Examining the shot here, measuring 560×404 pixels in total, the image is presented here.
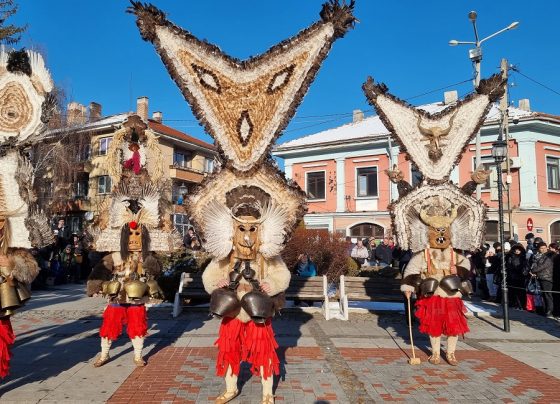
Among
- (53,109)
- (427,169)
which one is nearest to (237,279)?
(53,109)

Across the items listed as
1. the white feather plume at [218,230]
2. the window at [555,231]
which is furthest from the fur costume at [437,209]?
the window at [555,231]

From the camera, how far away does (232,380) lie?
495 centimetres

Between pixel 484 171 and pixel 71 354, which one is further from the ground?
pixel 484 171

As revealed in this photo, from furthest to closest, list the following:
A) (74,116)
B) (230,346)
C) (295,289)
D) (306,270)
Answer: (74,116) → (306,270) → (295,289) → (230,346)

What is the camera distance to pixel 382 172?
28109 mm

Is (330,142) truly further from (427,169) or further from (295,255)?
(427,169)

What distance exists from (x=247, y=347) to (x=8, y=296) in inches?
98.4

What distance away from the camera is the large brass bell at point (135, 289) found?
6.20 metres

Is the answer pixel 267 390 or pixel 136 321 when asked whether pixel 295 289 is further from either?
pixel 267 390

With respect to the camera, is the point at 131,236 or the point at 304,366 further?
the point at 131,236

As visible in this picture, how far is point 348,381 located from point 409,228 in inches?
103

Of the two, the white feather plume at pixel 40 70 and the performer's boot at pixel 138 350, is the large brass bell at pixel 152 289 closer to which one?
the performer's boot at pixel 138 350

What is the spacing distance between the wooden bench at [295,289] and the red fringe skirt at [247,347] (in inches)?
210

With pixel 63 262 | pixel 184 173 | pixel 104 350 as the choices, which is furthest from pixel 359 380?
pixel 184 173
